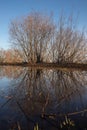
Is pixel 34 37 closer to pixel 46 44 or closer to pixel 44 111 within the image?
pixel 46 44

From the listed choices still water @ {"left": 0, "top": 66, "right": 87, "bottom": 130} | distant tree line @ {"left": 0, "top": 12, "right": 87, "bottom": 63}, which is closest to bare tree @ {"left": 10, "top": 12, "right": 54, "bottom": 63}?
distant tree line @ {"left": 0, "top": 12, "right": 87, "bottom": 63}

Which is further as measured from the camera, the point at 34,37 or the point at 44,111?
the point at 34,37

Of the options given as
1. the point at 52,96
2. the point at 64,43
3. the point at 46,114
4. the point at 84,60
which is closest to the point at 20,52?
the point at 64,43

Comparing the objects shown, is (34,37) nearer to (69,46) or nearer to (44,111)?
(69,46)

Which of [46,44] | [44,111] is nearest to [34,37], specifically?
[46,44]

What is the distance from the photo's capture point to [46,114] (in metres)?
5.77

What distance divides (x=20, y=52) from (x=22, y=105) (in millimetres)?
27126

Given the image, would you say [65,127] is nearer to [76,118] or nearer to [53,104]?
[76,118]

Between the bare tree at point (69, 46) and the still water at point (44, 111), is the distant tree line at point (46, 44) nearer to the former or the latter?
the bare tree at point (69, 46)

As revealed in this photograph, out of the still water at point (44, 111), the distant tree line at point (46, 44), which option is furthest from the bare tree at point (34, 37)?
the still water at point (44, 111)

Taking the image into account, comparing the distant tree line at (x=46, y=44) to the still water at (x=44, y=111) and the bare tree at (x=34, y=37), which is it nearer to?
the bare tree at (x=34, y=37)

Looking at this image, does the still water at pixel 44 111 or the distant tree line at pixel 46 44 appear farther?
the distant tree line at pixel 46 44

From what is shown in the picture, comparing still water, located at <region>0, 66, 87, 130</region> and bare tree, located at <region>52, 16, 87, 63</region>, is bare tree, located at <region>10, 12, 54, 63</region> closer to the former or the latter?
bare tree, located at <region>52, 16, 87, 63</region>

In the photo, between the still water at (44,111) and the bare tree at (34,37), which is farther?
the bare tree at (34,37)
